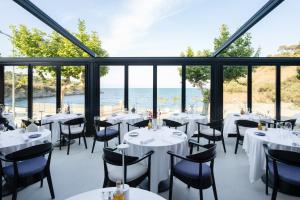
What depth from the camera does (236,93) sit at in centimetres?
713

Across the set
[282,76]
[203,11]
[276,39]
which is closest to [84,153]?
[203,11]

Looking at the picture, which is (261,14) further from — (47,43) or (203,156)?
(47,43)

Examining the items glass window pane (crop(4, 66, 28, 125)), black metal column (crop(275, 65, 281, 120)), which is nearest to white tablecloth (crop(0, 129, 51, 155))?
glass window pane (crop(4, 66, 28, 125))

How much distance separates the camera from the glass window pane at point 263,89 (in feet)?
20.9

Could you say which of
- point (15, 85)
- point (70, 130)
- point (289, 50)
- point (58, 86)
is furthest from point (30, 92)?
point (289, 50)

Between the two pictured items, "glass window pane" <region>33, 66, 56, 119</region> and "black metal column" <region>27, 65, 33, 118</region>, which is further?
"glass window pane" <region>33, 66, 56, 119</region>

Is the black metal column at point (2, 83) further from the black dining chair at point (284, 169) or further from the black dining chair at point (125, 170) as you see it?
the black dining chair at point (284, 169)

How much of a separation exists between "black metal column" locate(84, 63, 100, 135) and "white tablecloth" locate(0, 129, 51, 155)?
2.89m

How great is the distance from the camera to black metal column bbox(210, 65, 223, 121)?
6.13m

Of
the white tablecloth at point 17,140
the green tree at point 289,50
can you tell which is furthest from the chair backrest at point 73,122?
the green tree at point 289,50

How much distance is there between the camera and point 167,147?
2.57 meters

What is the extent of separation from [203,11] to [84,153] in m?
5.22

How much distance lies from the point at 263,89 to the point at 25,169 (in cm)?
802

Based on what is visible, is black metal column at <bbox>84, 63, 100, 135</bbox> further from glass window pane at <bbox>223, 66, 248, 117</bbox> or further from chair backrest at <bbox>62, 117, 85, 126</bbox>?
glass window pane at <bbox>223, 66, 248, 117</bbox>
